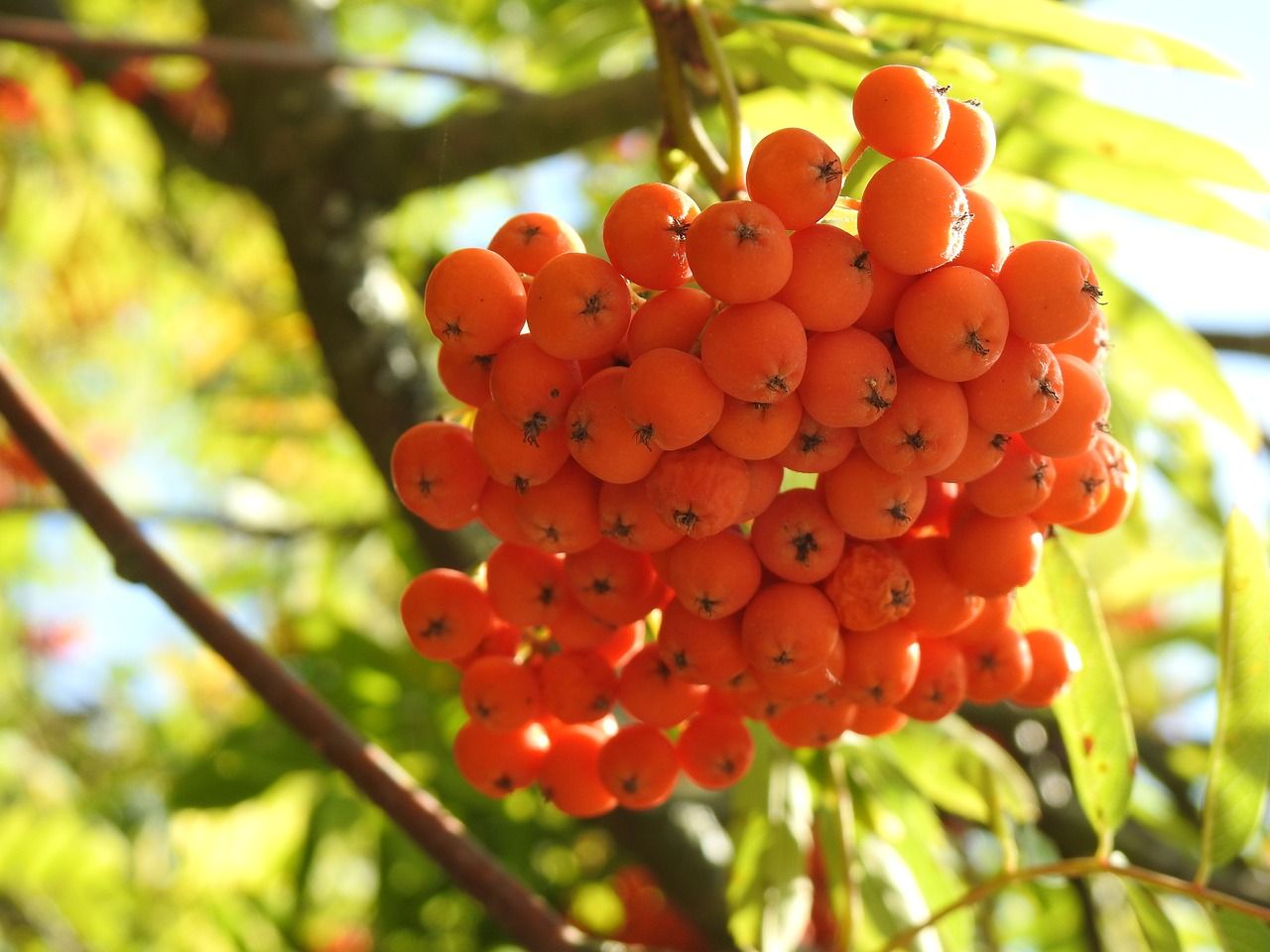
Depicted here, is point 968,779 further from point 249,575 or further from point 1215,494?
point 249,575

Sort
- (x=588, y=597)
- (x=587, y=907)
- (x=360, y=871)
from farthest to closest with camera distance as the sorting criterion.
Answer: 1. (x=360, y=871)
2. (x=587, y=907)
3. (x=588, y=597)

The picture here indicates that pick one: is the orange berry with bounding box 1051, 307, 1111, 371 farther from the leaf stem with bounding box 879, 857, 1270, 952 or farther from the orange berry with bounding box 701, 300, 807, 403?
the leaf stem with bounding box 879, 857, 1270, 952

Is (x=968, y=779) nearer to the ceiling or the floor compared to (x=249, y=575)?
nearer to the ceiling

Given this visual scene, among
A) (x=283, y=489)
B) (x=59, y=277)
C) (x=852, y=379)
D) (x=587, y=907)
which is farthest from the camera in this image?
(x=59, y=277)

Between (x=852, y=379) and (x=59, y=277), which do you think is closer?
(x=852, y=379)

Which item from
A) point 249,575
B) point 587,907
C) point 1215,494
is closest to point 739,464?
point 1215,494

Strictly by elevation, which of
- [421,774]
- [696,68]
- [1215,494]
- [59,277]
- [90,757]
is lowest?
[90,757]

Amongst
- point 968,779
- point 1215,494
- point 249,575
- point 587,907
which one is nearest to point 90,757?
point 249,575
